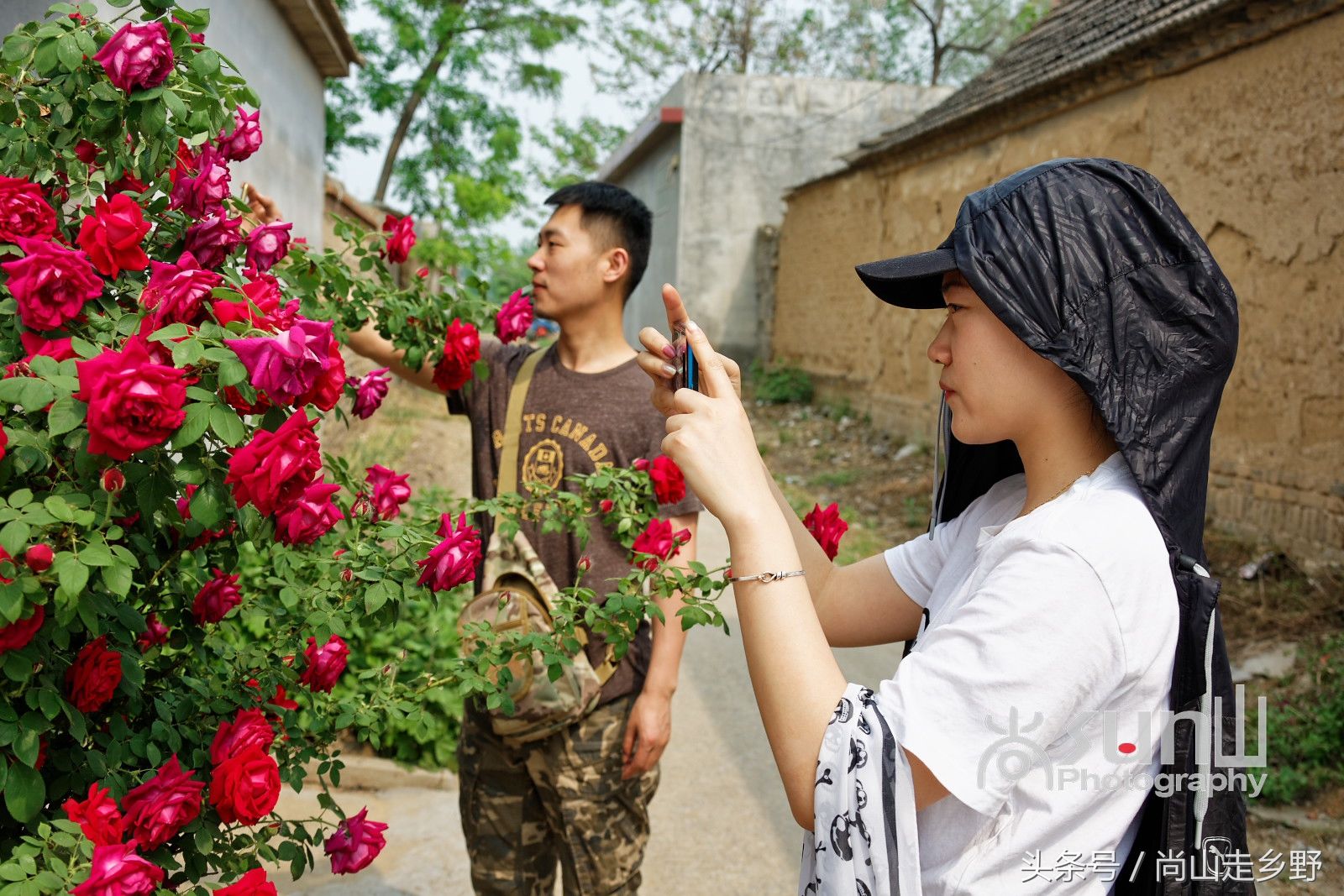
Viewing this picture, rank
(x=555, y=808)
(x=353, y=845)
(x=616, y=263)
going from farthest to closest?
(x=616, y=263), (x=555, y=808), (x=353, y=845)

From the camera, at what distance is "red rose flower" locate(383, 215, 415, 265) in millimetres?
2115

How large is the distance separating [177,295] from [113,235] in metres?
0.15

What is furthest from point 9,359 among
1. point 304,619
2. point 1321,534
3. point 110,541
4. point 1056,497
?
point 1321,534

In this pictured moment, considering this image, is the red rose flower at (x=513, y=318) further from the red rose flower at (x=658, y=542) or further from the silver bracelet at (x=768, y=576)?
the silver bracelet at (x=768, y=576)

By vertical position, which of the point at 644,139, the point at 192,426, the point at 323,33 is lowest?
the point at 192,426

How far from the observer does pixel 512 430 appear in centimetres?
252

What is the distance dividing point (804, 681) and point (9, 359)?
0.97 meters

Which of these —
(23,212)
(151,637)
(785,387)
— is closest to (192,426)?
(23,212)

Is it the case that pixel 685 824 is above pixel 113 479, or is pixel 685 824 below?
below

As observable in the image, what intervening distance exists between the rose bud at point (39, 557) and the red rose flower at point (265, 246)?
0.60 metres

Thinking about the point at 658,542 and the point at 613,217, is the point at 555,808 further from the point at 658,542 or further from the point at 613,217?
the point at 613,217

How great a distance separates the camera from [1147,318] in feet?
3.97

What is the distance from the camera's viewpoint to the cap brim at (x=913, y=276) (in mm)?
1321

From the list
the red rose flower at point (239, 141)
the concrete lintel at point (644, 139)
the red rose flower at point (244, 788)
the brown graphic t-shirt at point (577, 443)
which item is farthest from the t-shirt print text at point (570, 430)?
the concrete lintel at point (644, 139)
